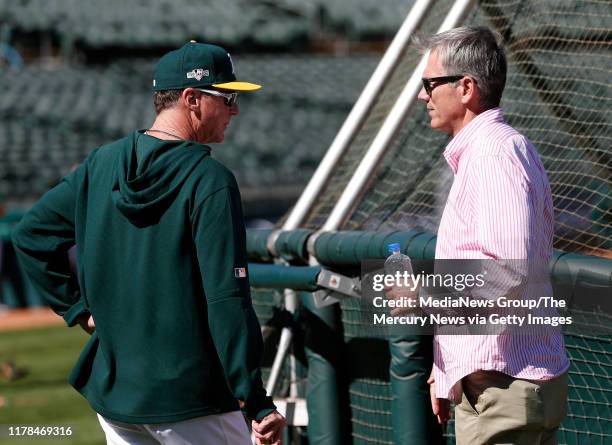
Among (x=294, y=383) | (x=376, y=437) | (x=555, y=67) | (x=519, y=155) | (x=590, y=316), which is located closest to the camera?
(x=519, y=155)

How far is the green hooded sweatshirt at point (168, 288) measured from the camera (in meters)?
3.12

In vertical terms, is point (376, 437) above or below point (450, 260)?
below

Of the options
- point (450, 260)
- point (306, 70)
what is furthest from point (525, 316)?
point (306, 70)

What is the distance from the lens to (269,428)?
3.11 metres

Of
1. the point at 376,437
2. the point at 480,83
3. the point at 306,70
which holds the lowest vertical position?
the point at 376,437

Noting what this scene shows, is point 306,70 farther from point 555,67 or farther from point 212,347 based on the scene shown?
point 212,347

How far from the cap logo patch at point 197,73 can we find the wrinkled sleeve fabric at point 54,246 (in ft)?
1.62

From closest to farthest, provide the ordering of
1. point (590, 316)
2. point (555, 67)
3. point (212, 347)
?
point (212, 347)
point (590, 316)
point (555, 67)

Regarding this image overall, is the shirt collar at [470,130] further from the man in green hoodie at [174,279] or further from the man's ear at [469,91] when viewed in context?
the man in green hoodie at [174,279]

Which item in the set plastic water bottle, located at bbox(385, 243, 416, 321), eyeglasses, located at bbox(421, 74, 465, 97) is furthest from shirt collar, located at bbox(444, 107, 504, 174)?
plastic water bottle, located at bbox(385, 243, 416, 321)

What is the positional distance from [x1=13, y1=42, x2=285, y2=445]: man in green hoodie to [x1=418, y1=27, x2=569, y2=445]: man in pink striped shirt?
1.78ft

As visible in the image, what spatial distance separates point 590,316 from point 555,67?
2.31 meters

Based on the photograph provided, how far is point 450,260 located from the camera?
9.96ft

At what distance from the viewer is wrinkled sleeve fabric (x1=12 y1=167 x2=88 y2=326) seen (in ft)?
11.8
